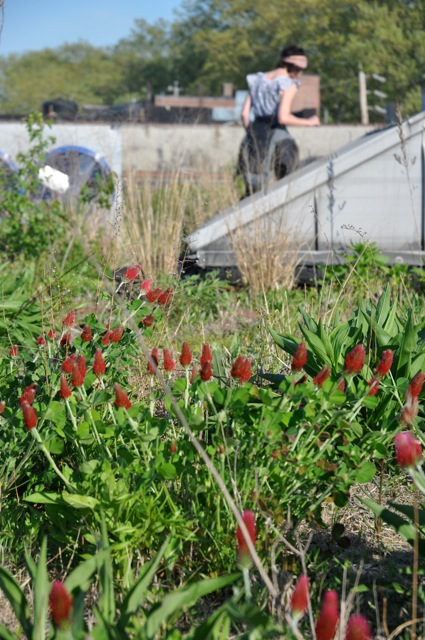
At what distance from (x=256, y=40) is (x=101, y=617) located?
5342 cm

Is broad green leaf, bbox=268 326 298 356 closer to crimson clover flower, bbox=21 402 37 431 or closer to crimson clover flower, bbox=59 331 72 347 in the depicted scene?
crimson clover flower, bbox=59 331 72 347

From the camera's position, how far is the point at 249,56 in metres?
50.3

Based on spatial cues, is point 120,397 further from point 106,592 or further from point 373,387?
point 373,387

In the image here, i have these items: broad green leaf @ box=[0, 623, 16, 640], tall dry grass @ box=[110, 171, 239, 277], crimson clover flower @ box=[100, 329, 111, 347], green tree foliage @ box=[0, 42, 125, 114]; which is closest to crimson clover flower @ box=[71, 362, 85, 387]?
crimson clover flower @ box=[100, 329, 111, 347]

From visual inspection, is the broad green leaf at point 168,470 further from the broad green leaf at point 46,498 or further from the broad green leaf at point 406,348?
the broad green leaf at point 406,348

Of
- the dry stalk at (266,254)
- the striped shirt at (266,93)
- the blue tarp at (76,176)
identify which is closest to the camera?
the dry stalk at (266,254)

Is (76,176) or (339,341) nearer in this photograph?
(339,341)

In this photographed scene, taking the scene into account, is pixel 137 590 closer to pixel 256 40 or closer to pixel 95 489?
pixel 95 489

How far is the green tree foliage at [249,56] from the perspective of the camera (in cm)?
4228

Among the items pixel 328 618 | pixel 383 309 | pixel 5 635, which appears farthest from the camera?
pixel 383 309

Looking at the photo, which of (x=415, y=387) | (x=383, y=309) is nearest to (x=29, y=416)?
(x=415, y=387)

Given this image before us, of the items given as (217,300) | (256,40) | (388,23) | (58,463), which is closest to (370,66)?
(388,23)

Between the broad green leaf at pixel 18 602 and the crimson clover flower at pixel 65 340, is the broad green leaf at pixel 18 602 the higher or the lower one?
the lower one

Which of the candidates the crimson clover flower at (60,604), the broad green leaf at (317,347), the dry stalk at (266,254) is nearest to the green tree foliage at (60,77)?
the dry stalk at (266,254)
